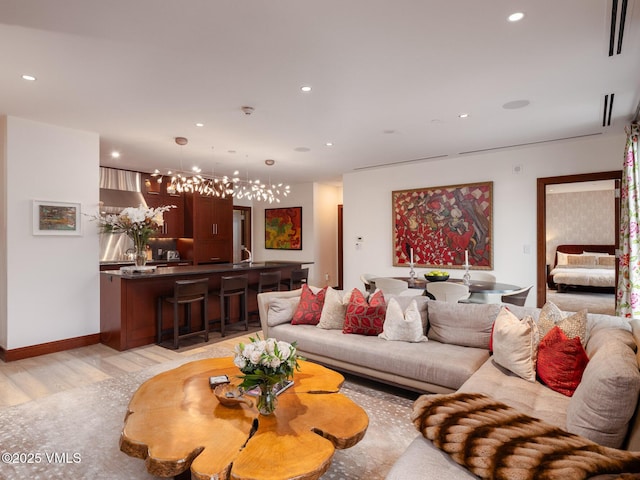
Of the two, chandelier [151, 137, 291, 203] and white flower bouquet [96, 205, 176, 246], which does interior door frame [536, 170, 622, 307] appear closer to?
chandelier [151, 137, 291, 203]

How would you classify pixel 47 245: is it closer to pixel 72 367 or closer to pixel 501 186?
pixel 72 367

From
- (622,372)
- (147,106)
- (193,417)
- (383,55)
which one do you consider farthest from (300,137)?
(622,372)

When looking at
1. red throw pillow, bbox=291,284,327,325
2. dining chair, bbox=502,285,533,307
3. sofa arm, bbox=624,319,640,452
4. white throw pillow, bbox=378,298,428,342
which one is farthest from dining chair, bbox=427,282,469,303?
sofa arm, bbox=624,319,640,452

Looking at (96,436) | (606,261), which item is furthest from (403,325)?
(606,261)

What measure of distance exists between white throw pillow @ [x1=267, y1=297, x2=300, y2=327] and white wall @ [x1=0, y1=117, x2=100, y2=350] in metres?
2.64

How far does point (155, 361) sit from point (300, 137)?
132 inches

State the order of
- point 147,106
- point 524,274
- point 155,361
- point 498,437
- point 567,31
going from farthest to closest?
point 524,274, point 155,361, point 147,106, point 567,31, point 498,437

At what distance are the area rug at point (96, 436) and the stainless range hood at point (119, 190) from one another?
428 cm

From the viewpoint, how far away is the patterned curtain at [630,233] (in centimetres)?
416

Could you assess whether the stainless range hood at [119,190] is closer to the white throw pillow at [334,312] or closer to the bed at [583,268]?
the white throw pillow at [334,312]

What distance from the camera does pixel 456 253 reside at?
630cm

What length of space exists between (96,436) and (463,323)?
292 centimetres

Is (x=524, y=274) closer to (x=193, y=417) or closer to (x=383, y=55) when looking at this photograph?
(x=383, y=55)

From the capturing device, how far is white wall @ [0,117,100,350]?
4.24 m
